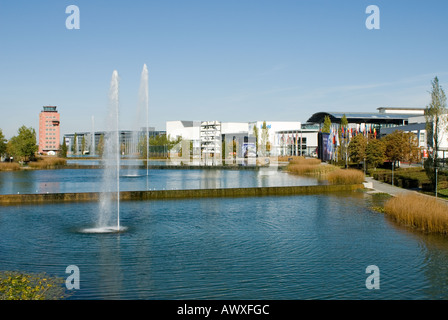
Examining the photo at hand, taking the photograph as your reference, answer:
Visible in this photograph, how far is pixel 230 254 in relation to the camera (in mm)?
14461

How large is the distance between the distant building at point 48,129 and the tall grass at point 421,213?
181765 mm

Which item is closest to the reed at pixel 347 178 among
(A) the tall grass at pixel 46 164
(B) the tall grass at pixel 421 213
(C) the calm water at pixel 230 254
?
(C) the calm water at pixel 230 254

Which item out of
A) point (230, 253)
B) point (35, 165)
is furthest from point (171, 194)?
point (35, 165)

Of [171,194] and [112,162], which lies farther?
[171,194]

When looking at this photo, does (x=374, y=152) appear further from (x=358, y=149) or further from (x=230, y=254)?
(x=230, y=254)

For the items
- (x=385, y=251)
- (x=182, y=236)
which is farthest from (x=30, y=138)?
(x=385, y=251)

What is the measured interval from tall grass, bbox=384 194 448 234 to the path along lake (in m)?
0.71

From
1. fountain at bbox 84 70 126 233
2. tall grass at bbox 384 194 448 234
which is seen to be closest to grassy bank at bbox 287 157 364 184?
tall grass at bbox 384 194 448 234

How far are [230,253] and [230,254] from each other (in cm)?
13

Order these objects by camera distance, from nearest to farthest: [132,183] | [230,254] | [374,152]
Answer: [230,254] < [132,183] < [374,152]

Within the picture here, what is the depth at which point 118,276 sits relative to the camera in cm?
1210
